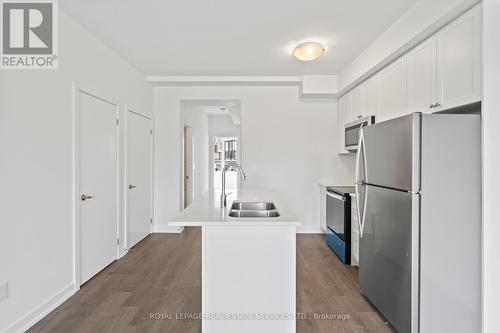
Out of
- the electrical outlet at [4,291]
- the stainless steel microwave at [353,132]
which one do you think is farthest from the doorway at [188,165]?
the electrical outlet at [4,291]

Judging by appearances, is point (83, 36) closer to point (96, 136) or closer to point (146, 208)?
point (96, 136)

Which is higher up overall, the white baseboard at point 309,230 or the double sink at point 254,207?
the double sink at point 254,207

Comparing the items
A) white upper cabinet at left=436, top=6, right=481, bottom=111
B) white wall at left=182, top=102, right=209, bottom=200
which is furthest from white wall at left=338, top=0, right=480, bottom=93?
white wall at left=182, top=102, right=209, bottom=200

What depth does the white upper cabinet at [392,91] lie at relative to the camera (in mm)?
2794

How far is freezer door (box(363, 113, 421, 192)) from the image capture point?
187 cm

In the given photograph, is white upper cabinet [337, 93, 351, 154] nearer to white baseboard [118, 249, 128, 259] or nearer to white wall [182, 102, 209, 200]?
white wall [182, 102, 209, 200]

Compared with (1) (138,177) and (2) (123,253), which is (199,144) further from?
(2) (123,253)

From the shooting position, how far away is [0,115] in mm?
1976

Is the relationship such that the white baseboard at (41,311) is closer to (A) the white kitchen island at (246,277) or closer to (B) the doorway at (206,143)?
(A) the white kitchen island at (246,277)

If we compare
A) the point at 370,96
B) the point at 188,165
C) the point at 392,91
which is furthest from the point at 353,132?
the point at 188,165

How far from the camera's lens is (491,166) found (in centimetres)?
178

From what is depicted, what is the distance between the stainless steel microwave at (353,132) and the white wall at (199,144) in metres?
3.15

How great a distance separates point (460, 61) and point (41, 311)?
3655mm

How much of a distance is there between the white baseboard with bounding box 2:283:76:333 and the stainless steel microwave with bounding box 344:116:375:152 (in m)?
3.59
